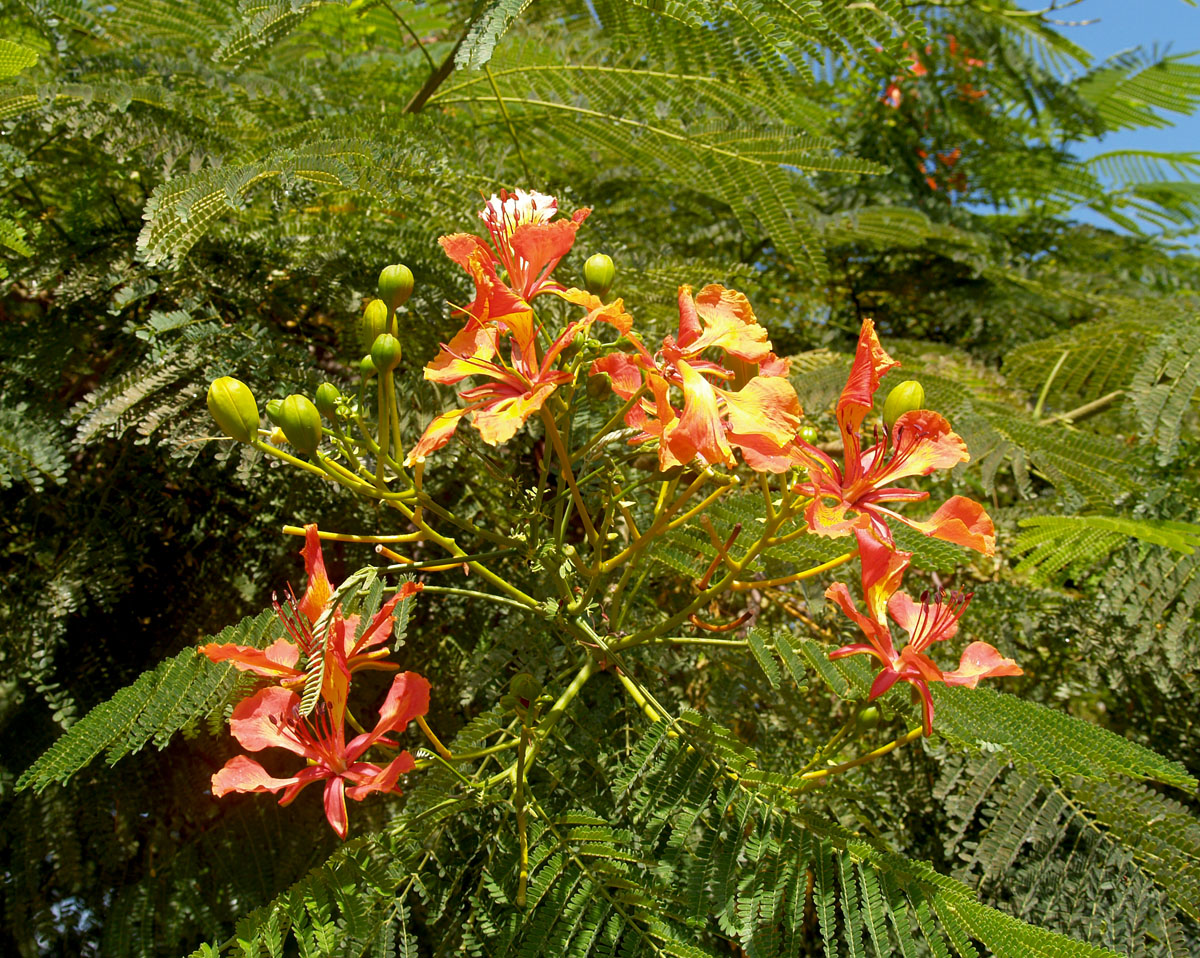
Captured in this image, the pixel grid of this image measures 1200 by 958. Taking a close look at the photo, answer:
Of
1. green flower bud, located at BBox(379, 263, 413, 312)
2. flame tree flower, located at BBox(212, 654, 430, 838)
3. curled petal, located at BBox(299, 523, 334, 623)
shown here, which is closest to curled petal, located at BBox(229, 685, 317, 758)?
flame tree flower, located at BBox(212, 654, 430, 838)

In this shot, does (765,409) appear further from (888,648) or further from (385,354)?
(385,354)

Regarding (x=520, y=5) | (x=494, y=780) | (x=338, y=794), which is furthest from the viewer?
(x=520, y=5)

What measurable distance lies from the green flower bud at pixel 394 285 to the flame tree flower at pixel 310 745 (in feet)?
1.56

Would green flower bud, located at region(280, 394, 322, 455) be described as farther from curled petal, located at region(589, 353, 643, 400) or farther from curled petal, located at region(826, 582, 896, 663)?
curled petal, located at region(826, 582, 896, 663)

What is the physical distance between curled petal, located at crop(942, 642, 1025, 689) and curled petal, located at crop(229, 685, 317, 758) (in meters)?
0.80

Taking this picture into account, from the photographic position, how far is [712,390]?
0.96m

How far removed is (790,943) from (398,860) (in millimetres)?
527

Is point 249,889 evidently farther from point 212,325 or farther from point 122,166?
point 122,166

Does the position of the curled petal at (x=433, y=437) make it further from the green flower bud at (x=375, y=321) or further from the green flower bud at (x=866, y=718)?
the green flower bud at (x=866, y=718)

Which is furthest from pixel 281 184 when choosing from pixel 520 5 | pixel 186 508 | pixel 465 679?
pixel 465 679

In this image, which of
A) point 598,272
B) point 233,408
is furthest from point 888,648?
point 233,408

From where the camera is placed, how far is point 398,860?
1150 mm

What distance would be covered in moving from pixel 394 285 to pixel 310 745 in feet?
1.94

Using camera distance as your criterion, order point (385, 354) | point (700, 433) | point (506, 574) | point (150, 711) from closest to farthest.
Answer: point (700, 433) → point (385, 354) → point (150, 711) → point (506, 574)
